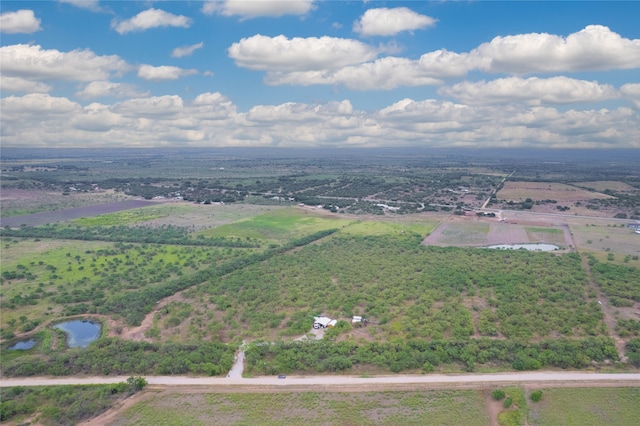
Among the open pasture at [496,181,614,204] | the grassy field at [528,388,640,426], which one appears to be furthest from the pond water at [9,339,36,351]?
the open pasture at [496,181,614,204]

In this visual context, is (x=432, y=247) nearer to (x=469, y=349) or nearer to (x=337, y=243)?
(x=337, y=243)

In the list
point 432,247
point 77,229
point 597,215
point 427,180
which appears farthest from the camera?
point 427,180

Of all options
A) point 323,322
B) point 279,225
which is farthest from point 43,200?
point 323,322

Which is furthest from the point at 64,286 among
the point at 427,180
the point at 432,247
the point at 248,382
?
the point at 427,180

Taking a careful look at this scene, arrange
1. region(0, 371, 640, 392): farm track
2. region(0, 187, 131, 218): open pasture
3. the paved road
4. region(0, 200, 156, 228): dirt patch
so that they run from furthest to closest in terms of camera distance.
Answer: region(0, 187, 131, 218): open pasture < region(0, 200, 156, 228): dirt patch < the paved road < region(0, 371, 640, 392): farm track

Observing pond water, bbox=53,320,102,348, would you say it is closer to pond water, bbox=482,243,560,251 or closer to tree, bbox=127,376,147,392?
tree, bbox=127,376,147,392
